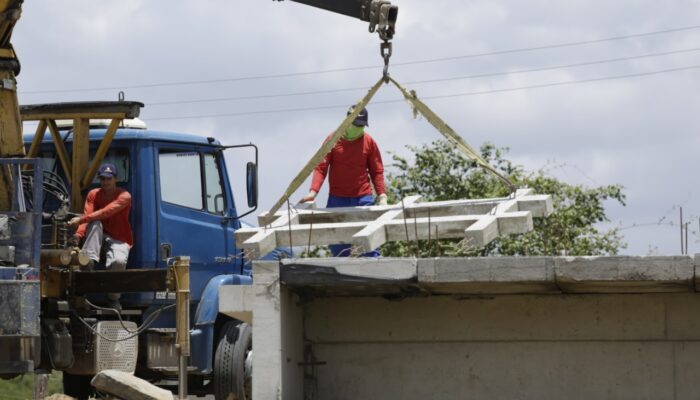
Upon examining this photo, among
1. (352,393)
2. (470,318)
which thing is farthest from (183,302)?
(470,318)

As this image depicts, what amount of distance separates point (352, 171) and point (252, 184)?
1.06 metres

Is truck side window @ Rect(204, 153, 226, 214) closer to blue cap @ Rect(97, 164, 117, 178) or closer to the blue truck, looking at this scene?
the blue truck

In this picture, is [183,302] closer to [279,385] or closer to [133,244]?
[133,244]

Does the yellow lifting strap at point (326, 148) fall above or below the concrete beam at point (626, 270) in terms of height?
above

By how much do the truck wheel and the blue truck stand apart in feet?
0.04

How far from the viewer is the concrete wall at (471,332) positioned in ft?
37.8

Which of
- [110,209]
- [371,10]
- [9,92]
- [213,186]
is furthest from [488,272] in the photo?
[9,92]

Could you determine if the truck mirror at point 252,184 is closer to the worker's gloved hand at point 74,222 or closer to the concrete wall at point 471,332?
the worker's gloved hand at point 74,222

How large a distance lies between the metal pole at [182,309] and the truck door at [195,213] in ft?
2.40

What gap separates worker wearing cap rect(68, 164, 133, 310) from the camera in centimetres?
1370

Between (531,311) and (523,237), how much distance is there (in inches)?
773

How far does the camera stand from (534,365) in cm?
1238

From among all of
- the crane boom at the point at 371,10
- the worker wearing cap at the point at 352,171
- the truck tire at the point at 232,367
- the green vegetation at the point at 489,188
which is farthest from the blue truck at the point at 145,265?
the green vegetation at the point at 489,188

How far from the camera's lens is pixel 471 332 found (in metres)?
12.6
